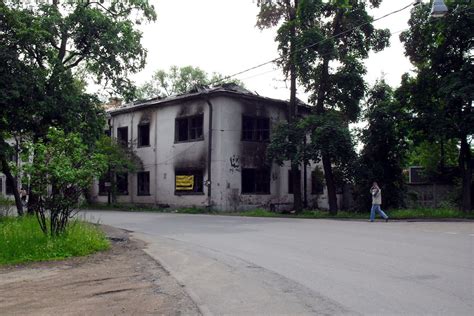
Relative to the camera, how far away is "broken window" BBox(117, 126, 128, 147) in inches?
1382

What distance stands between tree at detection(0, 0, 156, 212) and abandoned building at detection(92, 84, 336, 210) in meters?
7.02

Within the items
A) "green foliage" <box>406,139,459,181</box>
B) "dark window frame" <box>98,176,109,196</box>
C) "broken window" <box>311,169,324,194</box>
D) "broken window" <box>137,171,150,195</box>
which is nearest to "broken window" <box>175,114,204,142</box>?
"broken window" <box>137,171,150,195</box>

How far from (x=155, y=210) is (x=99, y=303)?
24345 mm

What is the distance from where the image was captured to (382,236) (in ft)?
45.0

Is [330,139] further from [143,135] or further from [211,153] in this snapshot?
[143,135]

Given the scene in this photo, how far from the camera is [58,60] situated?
774 inches

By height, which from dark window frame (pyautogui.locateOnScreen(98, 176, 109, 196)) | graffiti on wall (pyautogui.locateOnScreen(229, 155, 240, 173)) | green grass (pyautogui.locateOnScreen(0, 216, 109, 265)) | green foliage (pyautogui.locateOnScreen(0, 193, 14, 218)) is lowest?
green grass (pyautogui.locateOnScreen(0, 216, 109, 265))

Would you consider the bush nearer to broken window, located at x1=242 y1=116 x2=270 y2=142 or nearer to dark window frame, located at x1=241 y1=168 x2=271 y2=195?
dark window frame, located at x1=241 y1=168 x2=271 y2=195

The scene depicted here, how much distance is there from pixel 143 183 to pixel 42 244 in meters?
23.5

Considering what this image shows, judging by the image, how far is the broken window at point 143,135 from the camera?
34.2m

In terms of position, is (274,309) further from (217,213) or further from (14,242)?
(217,213)

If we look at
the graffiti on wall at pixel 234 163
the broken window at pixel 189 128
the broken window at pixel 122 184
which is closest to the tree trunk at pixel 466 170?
the graffiti on wall at pixel 234 163

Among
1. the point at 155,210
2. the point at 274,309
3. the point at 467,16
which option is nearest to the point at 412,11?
the point at 467,16

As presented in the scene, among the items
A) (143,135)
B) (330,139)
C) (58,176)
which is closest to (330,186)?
(330,139)
